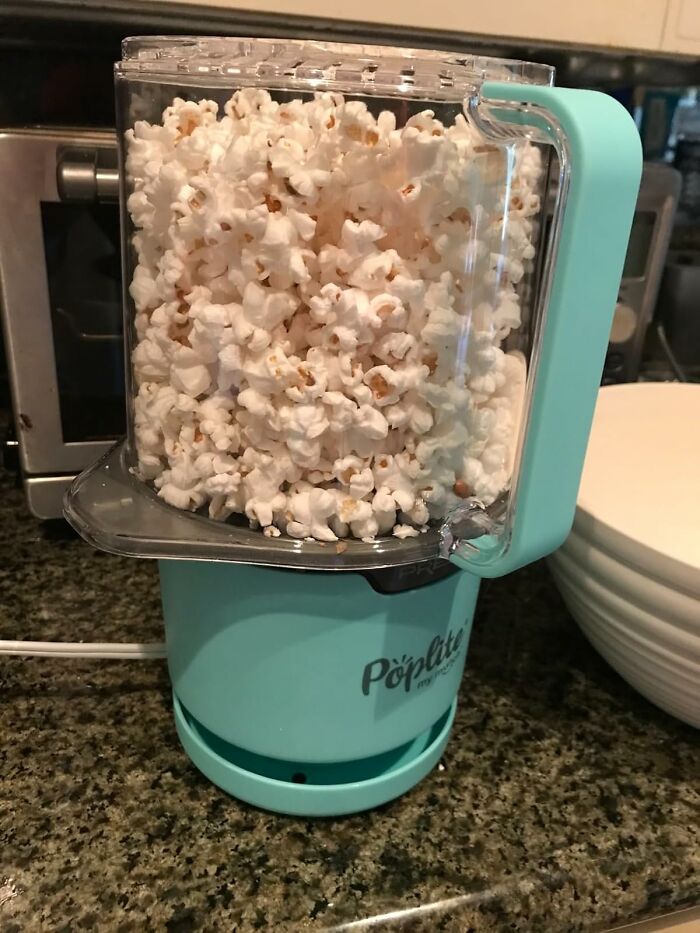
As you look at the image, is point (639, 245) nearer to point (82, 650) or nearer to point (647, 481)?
point (647, 481)

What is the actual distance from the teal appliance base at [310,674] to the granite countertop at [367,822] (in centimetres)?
2

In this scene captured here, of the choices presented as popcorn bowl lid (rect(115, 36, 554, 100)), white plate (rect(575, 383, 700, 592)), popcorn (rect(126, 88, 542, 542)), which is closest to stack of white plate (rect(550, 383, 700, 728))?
white plate (rect(575, 383, 700, 592))

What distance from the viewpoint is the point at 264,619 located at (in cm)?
38

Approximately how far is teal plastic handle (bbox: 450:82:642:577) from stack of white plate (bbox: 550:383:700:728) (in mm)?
90

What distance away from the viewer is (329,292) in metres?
0.33

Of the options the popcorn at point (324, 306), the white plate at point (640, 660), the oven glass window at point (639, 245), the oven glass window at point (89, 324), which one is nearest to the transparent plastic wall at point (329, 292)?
the popcorn at point (324, 306)

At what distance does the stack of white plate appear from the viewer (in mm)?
424

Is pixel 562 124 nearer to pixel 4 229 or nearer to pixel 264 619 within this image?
pixel 264 619

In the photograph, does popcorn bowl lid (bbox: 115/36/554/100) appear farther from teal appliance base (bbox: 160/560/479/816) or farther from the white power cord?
the white power cord

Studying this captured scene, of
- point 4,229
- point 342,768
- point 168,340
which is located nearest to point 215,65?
point 168,340

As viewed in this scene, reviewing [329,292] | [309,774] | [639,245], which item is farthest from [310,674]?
[639,245]

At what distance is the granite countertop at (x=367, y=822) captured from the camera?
382 mm

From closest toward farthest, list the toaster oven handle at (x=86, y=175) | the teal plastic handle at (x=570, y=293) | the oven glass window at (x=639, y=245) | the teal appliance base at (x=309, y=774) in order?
the teal plastic handle at (x=570, y=293) → the teal appliance base at (x=309, y=774) → the toaster oven handle at (x=86, y=175) → the oven glass window at (x=639, y=245)

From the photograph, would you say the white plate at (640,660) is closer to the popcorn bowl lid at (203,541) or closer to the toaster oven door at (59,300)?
the popcorn bowl lid at (203,541)
